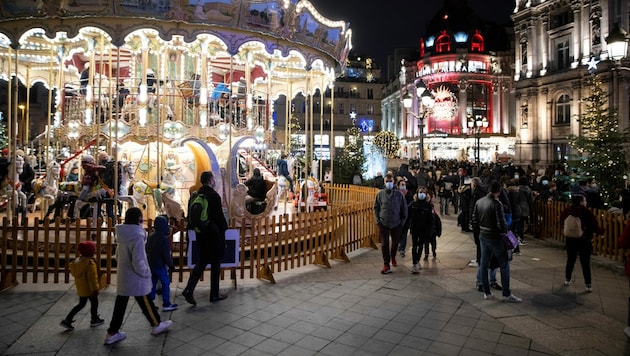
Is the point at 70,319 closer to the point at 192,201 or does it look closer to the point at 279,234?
the point at 192,201

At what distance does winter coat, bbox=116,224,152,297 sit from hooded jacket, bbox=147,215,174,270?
0.69 m

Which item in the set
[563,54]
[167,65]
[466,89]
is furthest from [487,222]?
[466,89]

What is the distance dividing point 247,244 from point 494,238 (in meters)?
4.53

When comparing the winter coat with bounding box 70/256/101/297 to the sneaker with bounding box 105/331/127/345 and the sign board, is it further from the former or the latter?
the sign board

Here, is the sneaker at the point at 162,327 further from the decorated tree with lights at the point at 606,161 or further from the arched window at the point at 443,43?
the arched window at the point at 443,43

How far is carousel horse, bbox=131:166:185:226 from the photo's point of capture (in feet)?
30.8

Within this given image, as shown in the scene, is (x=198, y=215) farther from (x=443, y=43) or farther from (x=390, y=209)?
(x=443, y=43)

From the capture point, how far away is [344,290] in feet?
24.3

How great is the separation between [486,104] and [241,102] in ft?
165

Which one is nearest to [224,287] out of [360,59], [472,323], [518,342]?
[472,323]

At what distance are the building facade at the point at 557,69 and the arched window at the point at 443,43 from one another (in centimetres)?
1936

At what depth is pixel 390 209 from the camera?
870 centimetres

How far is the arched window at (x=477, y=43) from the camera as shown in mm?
61656

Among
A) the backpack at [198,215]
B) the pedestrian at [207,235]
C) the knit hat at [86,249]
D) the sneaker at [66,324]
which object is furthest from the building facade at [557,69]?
the sneaker at [66,324]
